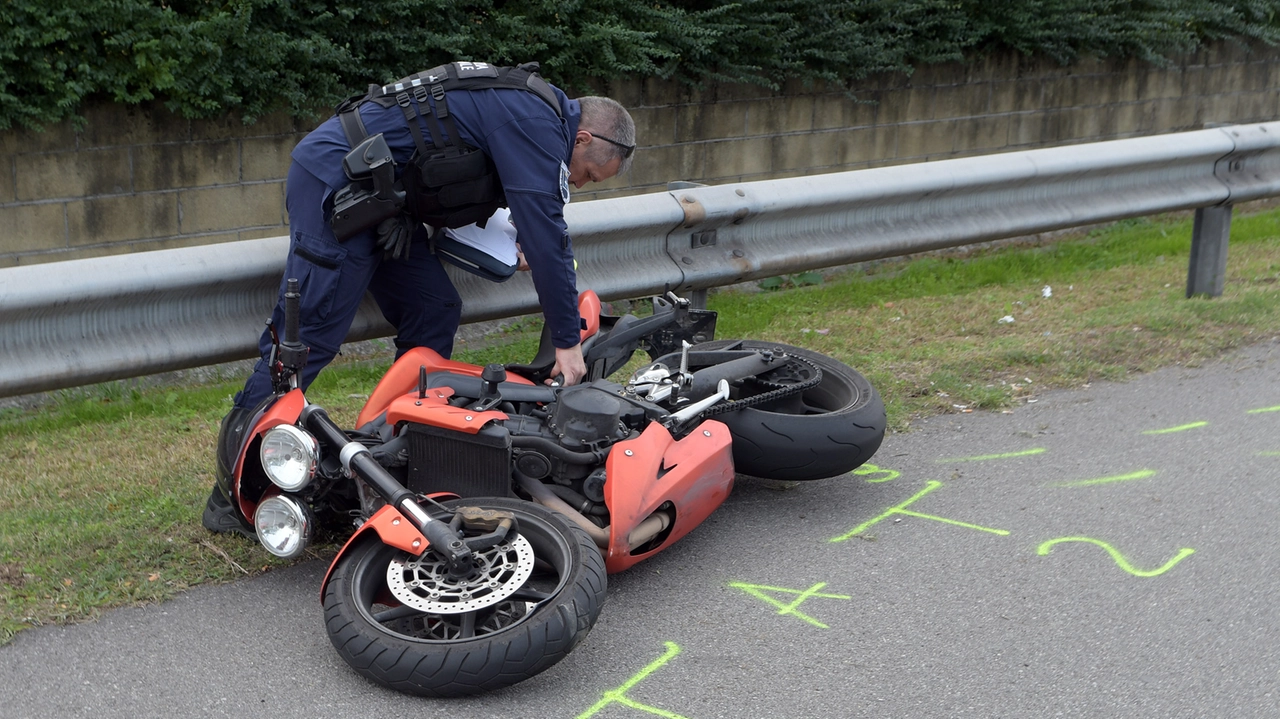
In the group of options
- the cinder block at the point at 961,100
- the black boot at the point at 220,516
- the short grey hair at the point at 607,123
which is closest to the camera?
the black boot at the point at 220,516

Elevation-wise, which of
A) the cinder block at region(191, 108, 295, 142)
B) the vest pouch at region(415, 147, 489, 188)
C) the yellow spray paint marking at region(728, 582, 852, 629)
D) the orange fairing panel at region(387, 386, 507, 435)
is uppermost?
the vest pouch at region(415, 147, 489, 188)

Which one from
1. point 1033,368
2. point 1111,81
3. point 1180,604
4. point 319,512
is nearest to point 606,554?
point 319,512

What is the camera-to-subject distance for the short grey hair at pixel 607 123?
163 inches

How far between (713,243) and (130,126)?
325cm

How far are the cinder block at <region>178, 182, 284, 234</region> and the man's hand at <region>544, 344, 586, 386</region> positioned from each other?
3505mm

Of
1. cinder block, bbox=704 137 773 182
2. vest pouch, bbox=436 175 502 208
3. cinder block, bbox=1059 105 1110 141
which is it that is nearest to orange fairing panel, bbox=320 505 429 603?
vest pouch, bbox=436 175 502 208

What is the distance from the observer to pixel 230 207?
6820mm

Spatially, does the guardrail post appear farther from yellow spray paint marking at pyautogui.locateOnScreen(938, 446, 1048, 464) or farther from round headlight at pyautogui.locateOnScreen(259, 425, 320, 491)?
round headlight at pyautogui.locateOnScreen(259, 425, 320, 491)

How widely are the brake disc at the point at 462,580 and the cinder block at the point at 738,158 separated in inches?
225

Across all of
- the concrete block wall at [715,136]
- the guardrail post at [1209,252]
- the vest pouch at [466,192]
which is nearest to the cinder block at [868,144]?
the concrete block wall at [715,136]

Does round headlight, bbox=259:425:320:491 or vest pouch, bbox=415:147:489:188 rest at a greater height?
vest pouch, bbox=415:147:489:188

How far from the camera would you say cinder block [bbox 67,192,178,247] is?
6.41 m

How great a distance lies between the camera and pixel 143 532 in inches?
150

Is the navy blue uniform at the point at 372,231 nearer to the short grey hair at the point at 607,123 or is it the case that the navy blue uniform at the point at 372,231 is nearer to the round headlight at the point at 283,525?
the short grey hair at the point at 607,123
